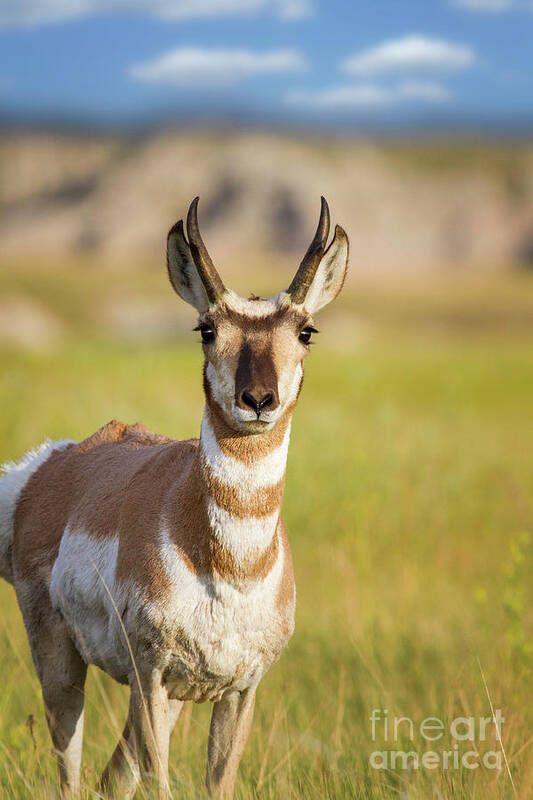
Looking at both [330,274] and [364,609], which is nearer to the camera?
[330,274]

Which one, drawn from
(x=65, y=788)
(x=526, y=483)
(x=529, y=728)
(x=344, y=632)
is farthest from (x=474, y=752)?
(x=526, y=483)

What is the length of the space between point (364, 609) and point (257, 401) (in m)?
5.46

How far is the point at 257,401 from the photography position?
351cm

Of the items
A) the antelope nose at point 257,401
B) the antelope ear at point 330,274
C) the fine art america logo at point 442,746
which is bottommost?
the fine art america logo at point 442,746

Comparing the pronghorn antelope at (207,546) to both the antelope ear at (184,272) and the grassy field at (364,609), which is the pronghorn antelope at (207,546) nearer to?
the antelope ear at (184,272)

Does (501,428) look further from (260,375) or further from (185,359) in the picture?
(260,375)

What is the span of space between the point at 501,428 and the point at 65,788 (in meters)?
18.1

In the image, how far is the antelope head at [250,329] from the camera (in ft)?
11.8

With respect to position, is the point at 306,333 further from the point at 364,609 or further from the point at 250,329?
the point at 364,609

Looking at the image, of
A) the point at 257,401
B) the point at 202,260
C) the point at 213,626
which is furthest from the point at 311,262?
the point at 213,626

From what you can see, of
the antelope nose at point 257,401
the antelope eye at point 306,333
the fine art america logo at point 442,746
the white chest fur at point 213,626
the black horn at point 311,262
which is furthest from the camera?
the fine art america logo at point 442,746

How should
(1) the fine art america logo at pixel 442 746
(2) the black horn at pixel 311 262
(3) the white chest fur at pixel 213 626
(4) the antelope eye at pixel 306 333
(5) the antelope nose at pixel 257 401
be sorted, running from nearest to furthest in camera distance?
(5) the antelope nose at pixel 257 401
(3) the white chest fur at pixel 213 626
(2) the black horn at pixel 311 262
(4) the antelope eye at pixel 306 333
(1) the fine art america logo at pixel 442 746

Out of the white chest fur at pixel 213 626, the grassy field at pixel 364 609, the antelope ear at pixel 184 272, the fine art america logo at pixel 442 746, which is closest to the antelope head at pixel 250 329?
the antelope ear at pixel 184 272

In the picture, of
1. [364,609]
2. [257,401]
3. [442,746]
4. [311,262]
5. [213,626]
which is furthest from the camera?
[364,609]
